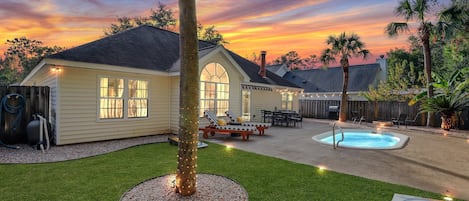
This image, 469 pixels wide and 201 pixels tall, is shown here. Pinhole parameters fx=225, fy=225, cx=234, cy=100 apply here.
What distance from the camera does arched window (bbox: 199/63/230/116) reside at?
11086 mm

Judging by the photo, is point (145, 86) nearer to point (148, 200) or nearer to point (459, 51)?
point (148, 200)

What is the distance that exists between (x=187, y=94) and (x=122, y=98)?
21.7ft

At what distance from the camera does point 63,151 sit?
6836 millimetres

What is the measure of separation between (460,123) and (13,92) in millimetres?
22255

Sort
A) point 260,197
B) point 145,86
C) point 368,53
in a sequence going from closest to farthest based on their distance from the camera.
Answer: point 260,197 → point 145,86 → point 368,53

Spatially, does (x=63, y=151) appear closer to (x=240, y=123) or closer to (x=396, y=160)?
(x=240, y=123)

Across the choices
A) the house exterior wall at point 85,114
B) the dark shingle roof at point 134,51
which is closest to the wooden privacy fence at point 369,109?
the dark shingle roof at point 134,51

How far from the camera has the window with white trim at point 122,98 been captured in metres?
8.60

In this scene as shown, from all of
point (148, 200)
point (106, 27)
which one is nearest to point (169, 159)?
point (148, 200)

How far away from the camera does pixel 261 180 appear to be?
4.56 m

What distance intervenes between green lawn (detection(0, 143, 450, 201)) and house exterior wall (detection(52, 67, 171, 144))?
243 centimetres

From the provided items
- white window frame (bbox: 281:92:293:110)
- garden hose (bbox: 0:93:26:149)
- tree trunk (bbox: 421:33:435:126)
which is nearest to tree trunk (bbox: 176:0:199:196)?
garden hose (bbox: 0:93:26:149)

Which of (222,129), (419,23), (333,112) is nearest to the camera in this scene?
(222,129)

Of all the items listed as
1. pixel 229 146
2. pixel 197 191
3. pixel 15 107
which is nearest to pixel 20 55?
pixel 15 107
